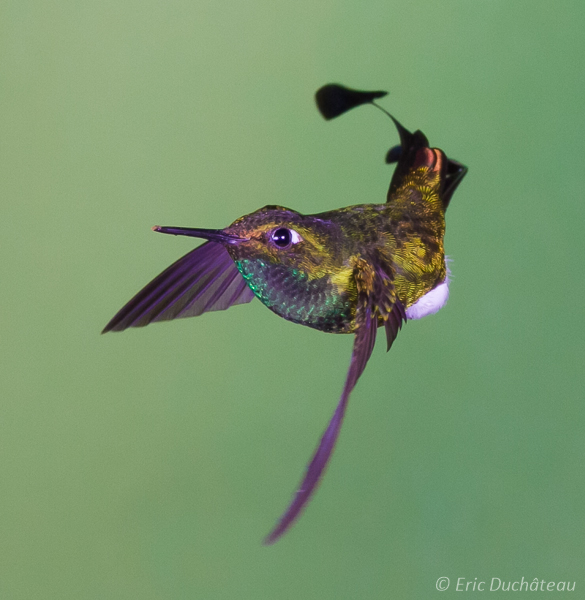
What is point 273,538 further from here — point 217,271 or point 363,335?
point 217,271

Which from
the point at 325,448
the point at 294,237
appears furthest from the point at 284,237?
the point at 325,448

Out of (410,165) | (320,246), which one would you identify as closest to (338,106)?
(410,165)

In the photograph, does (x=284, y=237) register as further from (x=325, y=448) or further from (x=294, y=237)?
(x=325, y=448)

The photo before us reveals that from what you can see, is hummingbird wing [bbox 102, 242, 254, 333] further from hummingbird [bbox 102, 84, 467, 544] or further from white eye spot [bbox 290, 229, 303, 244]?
white eye spot [bbox 290, 229, 303, 244]

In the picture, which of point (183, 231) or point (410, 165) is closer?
point (183, 231)

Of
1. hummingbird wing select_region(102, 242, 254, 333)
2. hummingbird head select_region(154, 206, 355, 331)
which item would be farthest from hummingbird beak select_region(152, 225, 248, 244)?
hummingbird wing select_region(102, 242, 254, 333)

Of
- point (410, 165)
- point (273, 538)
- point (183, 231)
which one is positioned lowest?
point (273, 538)

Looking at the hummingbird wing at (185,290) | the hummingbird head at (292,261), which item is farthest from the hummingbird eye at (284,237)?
the hummingbird wing at (185,290)
